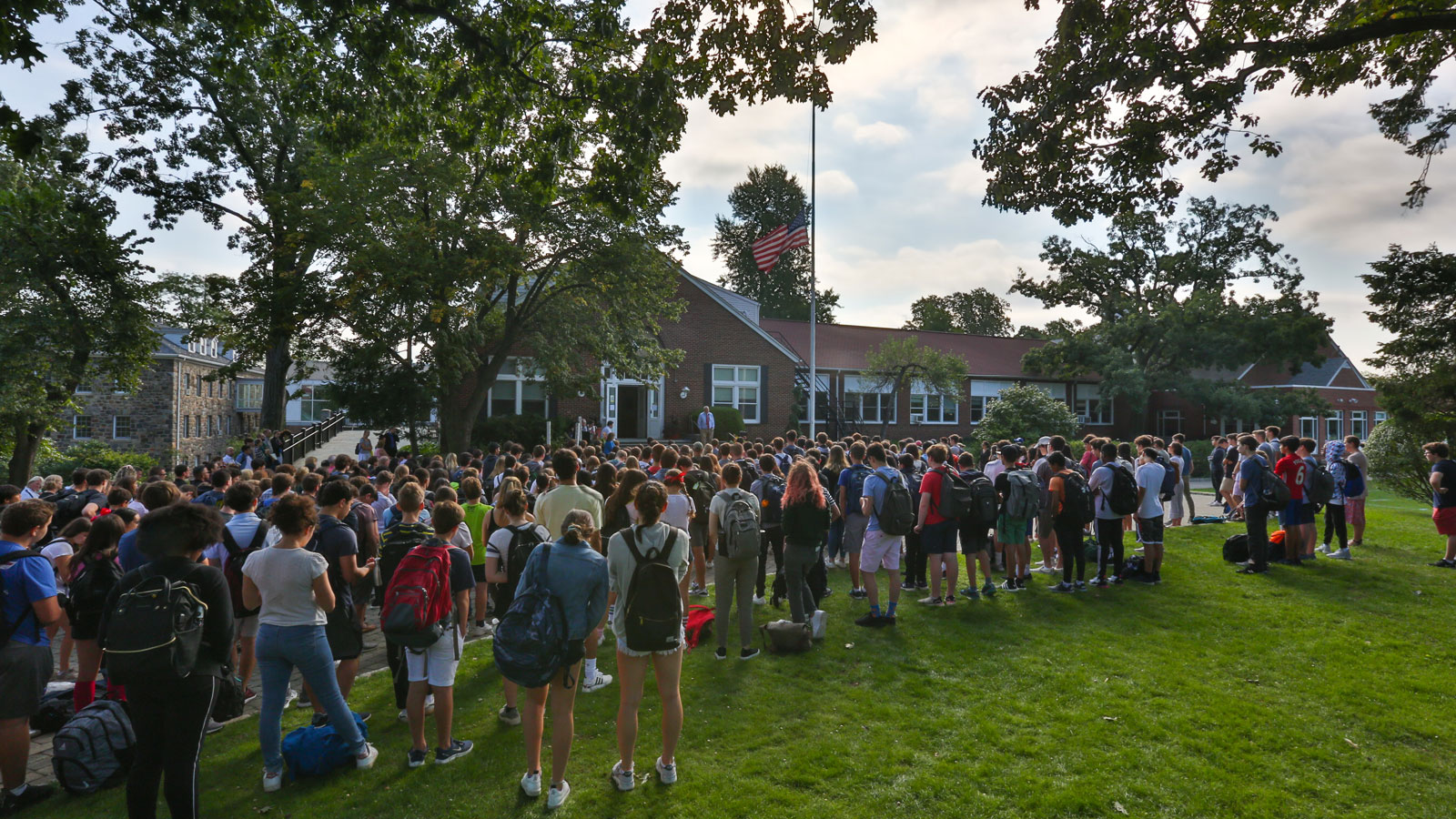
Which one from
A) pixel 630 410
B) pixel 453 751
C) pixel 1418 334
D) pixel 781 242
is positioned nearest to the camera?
pixel 453 751

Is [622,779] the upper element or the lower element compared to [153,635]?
lower

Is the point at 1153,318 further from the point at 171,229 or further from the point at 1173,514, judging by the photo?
the point at 171,229

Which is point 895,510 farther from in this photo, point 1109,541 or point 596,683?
point 1109,541

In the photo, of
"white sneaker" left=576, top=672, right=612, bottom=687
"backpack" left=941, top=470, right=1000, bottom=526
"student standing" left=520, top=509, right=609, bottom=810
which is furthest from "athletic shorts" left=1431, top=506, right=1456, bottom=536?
"student standing" left=520, top=509, right=609, bottom=810

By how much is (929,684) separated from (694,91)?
6.43 m

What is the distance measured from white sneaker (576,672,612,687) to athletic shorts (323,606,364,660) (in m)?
1.89

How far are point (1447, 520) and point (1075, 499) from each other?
20.3 feet

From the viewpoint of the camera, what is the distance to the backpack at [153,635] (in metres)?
3.68

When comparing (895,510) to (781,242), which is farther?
(781,242)

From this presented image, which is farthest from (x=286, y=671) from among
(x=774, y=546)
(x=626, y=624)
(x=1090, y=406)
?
(x=1090, y=406)

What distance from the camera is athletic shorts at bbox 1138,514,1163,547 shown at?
9.78 m

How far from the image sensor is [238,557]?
5.77 m

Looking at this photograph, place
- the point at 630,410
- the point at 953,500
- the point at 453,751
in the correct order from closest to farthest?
1. the point at 453,751
2. the point at 953,500
3. the point at 630,410

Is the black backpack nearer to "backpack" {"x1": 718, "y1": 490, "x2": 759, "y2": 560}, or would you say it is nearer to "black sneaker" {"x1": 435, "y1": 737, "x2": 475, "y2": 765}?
"backpack" {"x1": 718, "y1": 490, "x2": 759, "y2": 560}
